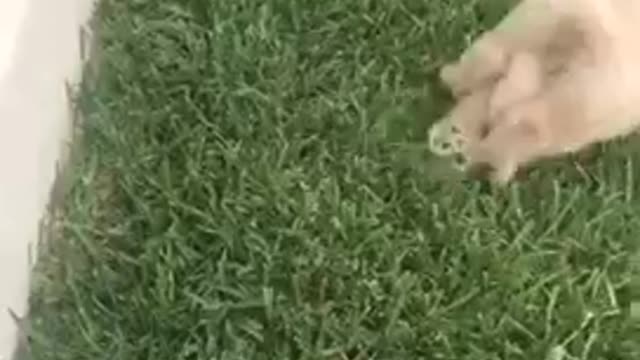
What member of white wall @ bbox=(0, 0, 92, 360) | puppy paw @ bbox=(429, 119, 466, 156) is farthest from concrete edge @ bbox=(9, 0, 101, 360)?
puppy paw @ bbox=(429, 119, 466, 156)

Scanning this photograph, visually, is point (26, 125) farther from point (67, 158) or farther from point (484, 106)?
point (484, 106)

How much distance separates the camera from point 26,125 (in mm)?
1392

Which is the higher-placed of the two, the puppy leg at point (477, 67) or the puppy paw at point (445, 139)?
Answer: the puppy leg at point (477, 67)

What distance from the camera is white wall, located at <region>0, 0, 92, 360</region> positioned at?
4.39 feet

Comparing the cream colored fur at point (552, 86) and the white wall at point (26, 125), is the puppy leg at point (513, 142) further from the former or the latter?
the white wall at point (26, 125)

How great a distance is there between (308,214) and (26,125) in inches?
9.4

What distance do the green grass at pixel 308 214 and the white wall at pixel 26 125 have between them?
27 mm

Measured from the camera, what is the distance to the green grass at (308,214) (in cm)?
138

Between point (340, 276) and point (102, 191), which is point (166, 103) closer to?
point (102, 191)

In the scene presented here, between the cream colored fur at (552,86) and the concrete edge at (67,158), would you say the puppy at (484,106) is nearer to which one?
the cream colored fur at (552,86)

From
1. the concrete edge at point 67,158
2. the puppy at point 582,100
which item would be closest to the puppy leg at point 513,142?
the puppy at point 582,100

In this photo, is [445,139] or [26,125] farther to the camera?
[445,139]

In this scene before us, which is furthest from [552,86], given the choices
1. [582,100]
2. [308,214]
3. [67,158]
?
[67,158]

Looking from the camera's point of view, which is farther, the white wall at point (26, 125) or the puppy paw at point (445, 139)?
the puppy paw at point (445, 139)
